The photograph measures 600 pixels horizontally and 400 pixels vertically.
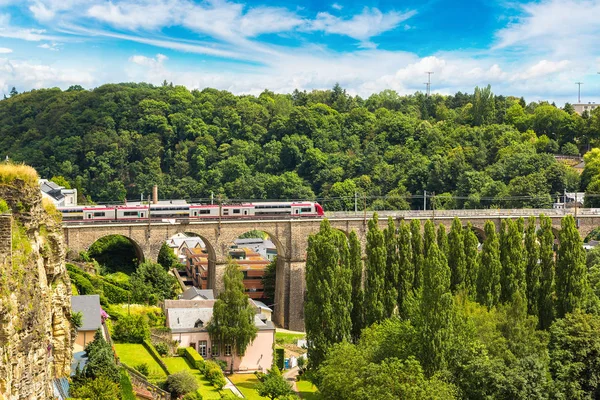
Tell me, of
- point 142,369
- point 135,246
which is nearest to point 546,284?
point 142,369

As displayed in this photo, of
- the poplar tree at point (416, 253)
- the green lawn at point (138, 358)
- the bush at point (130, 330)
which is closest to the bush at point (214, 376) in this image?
the green lawn at point (138, 358)

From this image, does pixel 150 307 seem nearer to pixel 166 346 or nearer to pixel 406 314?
pixel 166 346

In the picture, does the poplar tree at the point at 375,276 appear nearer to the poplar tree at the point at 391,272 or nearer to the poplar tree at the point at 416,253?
the poplar tree at the point at 391,272

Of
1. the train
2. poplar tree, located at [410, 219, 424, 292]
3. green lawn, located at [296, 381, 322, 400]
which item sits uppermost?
the train

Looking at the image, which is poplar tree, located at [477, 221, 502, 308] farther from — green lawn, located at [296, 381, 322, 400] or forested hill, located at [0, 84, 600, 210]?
forested hill, located at [0, 84, 600, 210]

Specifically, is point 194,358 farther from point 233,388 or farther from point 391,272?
point 391,272

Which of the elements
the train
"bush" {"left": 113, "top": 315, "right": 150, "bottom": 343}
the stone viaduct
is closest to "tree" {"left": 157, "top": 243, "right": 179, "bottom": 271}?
the train

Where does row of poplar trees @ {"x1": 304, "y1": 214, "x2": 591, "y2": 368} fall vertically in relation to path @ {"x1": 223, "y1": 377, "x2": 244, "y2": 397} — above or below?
above

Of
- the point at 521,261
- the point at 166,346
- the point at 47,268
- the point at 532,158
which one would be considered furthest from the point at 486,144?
the point at 47,268
